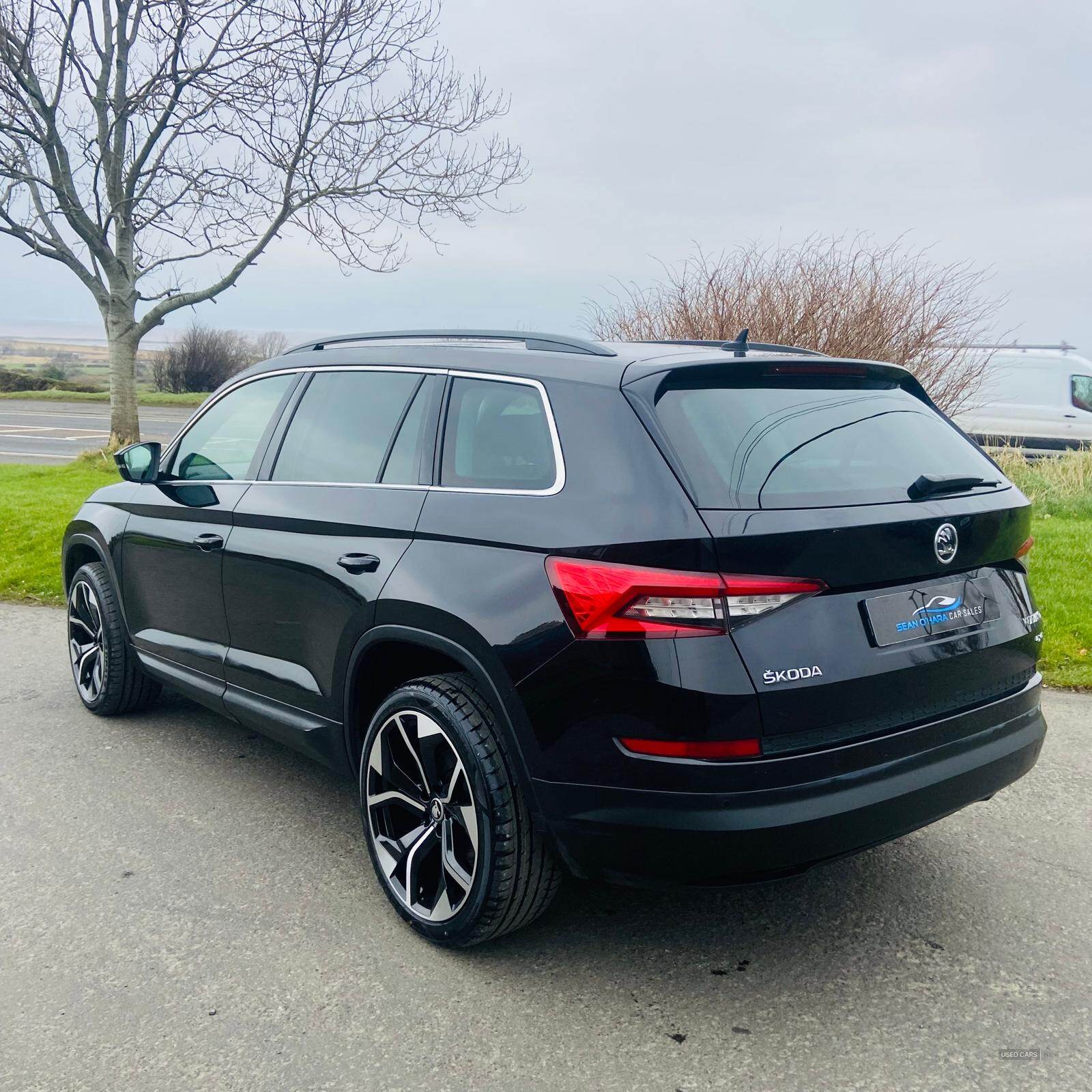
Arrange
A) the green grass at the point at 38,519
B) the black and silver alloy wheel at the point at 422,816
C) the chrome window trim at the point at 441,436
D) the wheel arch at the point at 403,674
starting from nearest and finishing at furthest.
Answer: the wheel arch at the point at 403,674, the chrome window trim at the point at 441,436, the black and silver alloy wheel at the point at 422,816, the green grass at the point at 38,519

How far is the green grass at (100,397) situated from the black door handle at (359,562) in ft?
124

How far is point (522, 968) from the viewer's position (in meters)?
3.04

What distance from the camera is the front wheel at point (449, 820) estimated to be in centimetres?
288

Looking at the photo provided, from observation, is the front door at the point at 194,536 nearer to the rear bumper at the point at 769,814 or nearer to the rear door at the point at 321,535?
the rear door at the point at 321,535

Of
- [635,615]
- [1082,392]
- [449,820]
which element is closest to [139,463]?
[449,820]

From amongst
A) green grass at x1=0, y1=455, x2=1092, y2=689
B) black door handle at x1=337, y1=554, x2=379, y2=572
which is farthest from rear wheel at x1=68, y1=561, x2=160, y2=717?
green grass at x1=0, y1=455, x2=1092, y2=689

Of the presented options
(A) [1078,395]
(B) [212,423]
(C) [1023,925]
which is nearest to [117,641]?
(B) [212,423]

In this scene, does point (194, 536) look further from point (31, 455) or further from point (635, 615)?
point (31, 455)

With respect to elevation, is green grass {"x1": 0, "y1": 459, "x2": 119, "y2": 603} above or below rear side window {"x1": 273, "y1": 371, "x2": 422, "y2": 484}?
below

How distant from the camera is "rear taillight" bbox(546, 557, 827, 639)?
8.29 feet

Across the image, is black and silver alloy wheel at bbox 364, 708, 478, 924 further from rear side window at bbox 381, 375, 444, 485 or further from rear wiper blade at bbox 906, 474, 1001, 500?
rear wiper blade at bbox 906, 474, 1001, 500

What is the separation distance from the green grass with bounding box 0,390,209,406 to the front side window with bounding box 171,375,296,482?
3621cm

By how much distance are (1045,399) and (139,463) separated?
18397 millimetres

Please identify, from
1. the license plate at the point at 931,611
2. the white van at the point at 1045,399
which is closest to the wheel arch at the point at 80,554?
the license plate at the point at 931,611
